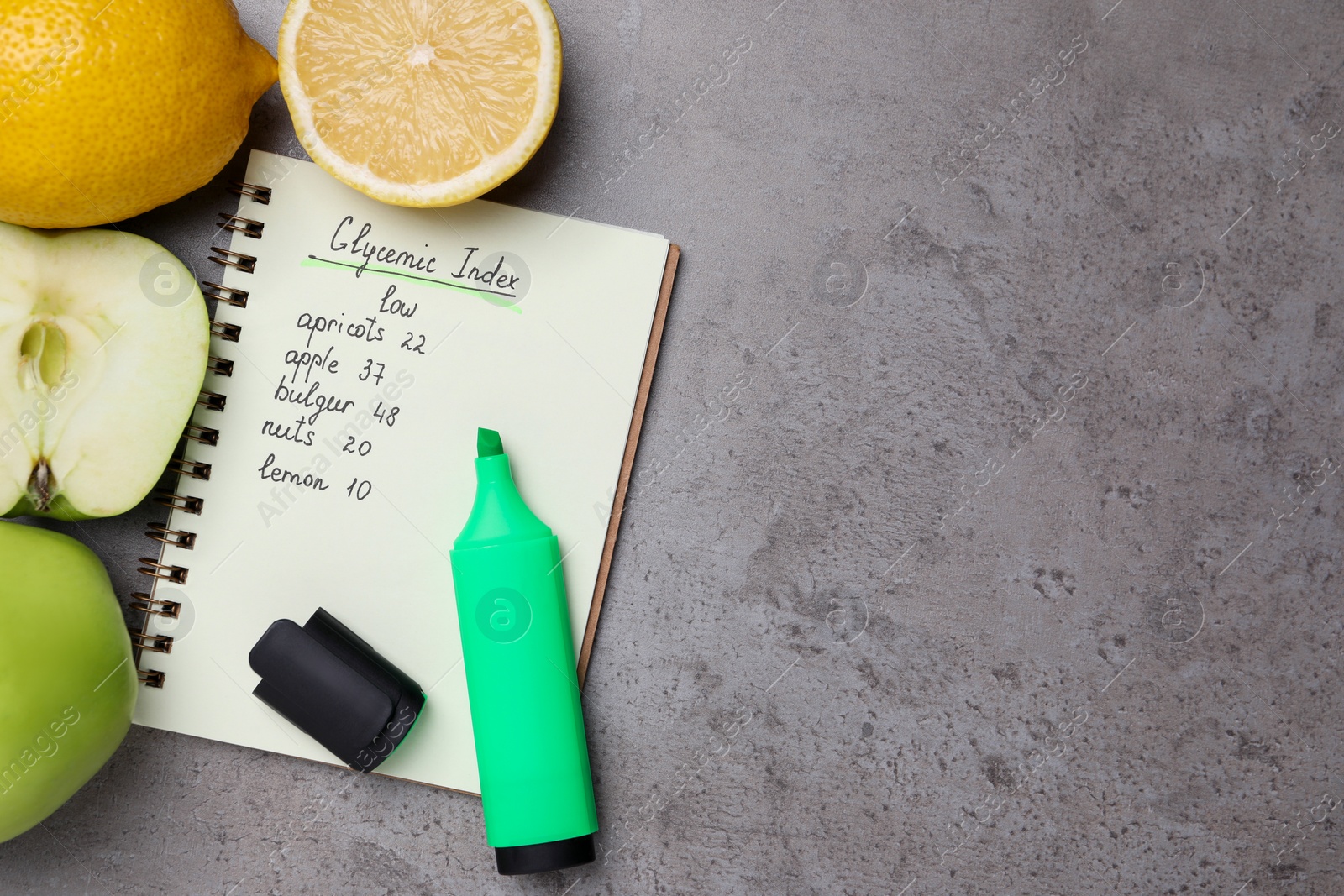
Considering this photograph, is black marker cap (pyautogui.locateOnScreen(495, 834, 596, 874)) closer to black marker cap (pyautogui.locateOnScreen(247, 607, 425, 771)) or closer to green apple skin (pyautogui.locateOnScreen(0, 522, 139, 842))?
black marker cap (pyautogui.locateOnScreen(247, 607, 425, 771))

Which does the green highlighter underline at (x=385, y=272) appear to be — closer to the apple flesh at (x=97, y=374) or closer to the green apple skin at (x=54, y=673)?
the apple flesh at (x=97, y=374)

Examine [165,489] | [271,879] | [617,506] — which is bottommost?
[271,879]

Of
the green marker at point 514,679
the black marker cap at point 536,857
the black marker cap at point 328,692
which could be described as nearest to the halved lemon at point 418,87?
the green marker at point 514,679

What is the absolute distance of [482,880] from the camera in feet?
2.03

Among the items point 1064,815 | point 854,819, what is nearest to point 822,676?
point 854,819

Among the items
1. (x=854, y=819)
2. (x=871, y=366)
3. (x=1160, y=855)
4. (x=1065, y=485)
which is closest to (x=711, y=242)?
(x=871, y=366)

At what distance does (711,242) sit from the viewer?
2.05 feet

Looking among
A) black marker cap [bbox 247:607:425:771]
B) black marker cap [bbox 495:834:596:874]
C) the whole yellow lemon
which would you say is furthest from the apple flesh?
black marker cap [bbox 495:834:596:874]

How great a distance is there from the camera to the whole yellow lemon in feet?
1.55

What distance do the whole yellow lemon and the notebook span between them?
0.09 m

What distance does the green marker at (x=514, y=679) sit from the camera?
0.57 metres

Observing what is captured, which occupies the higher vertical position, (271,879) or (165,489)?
(165,489)

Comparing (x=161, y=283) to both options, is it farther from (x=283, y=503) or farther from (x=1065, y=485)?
(x=1065, y=485)

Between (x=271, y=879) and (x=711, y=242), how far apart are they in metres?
0.59
